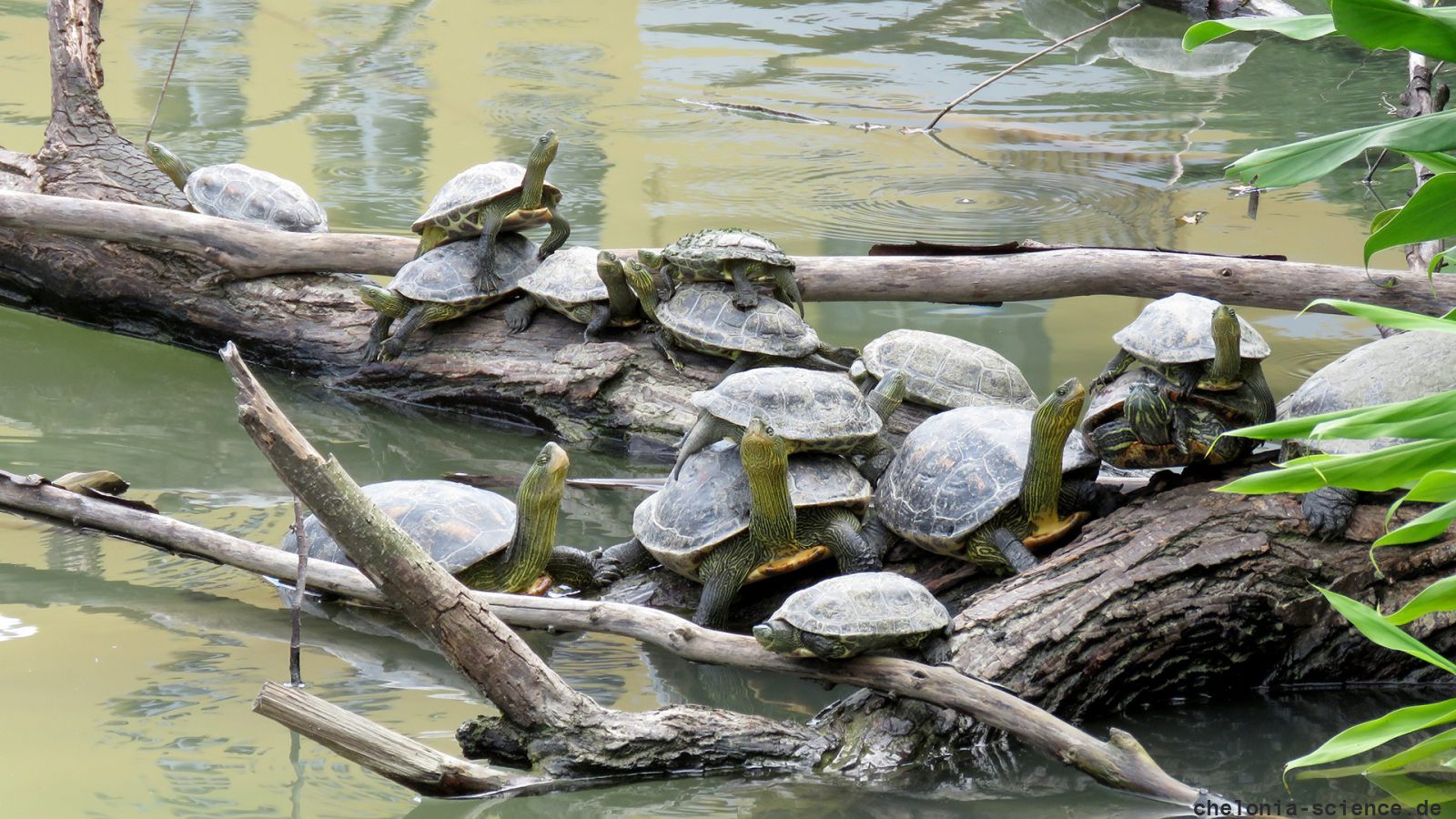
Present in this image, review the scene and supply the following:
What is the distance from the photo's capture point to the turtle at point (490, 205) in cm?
573

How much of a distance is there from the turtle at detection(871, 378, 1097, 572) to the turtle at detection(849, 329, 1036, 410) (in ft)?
3.49

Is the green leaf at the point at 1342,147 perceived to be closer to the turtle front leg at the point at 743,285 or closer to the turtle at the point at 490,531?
the turtle at the point at 490,531

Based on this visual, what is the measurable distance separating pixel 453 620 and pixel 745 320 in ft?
9.21

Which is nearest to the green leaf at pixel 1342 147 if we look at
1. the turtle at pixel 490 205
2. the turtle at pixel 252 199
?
the turtle at pixel 490 205

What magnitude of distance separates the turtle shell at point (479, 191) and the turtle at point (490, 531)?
6.72 ft

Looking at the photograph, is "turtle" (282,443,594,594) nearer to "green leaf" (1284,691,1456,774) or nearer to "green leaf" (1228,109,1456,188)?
"green leaf" (1228,109,1456,188)

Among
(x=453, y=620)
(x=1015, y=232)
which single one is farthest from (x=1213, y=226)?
(x=453, y=620)

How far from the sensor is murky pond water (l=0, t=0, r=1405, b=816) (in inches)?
116

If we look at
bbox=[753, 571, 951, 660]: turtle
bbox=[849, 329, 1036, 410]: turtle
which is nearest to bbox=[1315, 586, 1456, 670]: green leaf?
bbox=[753, 571, 951, 660]: turtle

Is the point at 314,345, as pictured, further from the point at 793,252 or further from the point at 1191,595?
the point at 1191,595

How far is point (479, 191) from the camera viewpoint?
5.75 m

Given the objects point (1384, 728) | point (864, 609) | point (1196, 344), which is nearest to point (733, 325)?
point (1196, 344)

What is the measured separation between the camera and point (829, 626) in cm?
293

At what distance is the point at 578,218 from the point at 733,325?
11.1 ft
